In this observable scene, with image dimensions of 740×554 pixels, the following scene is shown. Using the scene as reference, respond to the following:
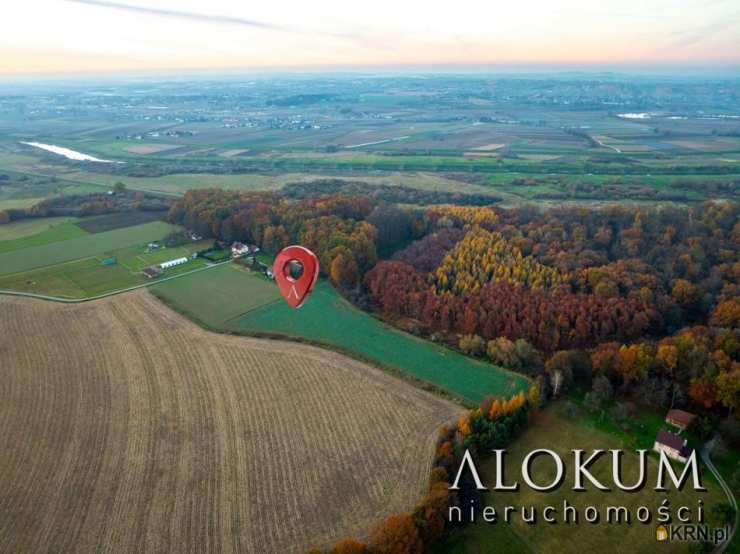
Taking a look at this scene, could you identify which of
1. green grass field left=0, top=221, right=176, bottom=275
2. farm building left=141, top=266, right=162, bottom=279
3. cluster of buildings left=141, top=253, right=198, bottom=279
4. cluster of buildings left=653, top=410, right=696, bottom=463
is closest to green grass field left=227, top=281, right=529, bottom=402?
cluster of buildings left=653, top=410, right=696, bottom=463

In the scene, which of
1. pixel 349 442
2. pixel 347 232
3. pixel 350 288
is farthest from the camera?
pixel 347 232

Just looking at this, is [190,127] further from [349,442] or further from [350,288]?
[349,442]

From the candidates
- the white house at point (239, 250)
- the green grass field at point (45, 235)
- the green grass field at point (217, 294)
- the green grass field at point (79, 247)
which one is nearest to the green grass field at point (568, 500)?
the green grass field at point (217, 294)

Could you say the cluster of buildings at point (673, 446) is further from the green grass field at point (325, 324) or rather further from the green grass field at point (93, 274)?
the green grass field at point (93, 274)

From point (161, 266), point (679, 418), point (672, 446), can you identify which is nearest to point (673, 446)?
point (672, 446)

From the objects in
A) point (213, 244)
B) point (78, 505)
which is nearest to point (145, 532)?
point (78, 505)

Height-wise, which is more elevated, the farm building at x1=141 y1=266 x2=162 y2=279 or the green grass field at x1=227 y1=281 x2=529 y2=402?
the farm building at x1=141 y1=266 x2=162 y2=279

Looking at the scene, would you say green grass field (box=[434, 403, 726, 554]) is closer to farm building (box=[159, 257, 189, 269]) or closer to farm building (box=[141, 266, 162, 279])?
farm building (box=[141, 266, 162, 279])
